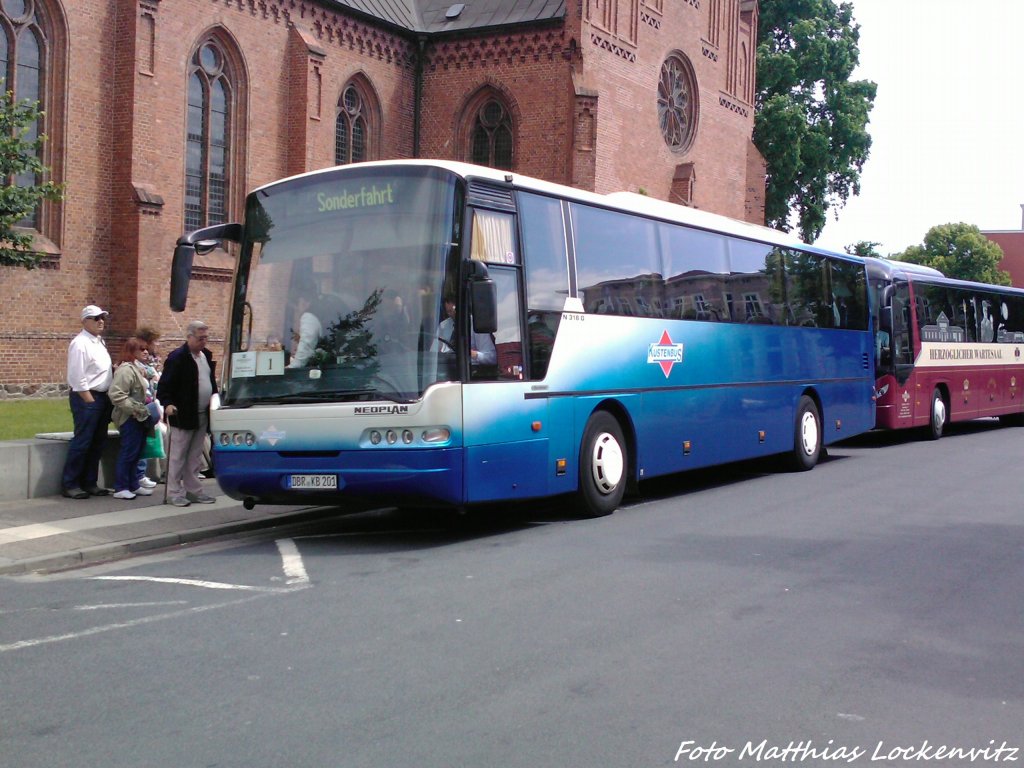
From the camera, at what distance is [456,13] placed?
114ft

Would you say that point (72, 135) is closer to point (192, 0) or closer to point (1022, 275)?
point (192, 0)

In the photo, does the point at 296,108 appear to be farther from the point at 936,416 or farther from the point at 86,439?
the point at 86,439

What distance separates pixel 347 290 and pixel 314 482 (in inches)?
64.6

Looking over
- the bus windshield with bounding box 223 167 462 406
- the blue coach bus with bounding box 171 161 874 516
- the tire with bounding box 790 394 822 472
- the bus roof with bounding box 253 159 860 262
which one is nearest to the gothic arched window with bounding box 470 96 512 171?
the bus roof with bounding box 253 159 860 262

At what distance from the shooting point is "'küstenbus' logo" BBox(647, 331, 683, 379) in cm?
1260

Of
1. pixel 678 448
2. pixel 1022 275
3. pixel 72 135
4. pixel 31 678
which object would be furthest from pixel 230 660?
pixel 1022 275

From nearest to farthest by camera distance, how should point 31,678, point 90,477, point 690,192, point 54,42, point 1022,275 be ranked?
1. point 31,678
2. point 90,477
3. point 54,42
4. point 690,192
5. point 1022,275

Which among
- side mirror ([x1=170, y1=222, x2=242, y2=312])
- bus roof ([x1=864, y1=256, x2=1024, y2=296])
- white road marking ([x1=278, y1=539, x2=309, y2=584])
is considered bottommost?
white road marking ([x1=278, y1=539, x2=309, y2=584])

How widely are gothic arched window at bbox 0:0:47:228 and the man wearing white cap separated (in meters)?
13.2

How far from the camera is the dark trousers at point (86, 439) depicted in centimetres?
1202

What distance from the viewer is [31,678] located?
5734mm

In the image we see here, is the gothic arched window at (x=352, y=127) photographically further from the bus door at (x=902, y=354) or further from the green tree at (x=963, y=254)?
the green tree at (x=963, y=254)

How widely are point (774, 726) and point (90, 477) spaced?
928 centimetres

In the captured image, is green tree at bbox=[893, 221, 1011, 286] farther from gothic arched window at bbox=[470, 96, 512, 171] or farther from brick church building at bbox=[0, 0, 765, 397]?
gothic arched window at bbox=[470, 96, 512, 171]
